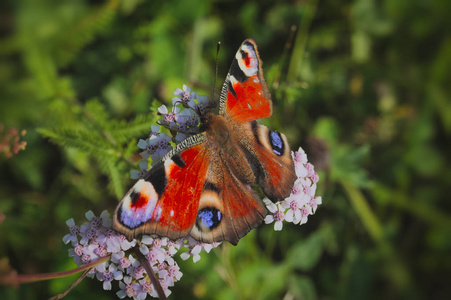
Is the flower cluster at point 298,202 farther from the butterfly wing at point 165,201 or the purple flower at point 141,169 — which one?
the purple flower at point 141,169

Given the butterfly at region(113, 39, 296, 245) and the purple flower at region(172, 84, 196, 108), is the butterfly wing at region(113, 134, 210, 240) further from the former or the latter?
the purple flower at region(172, 84, 196, 108)

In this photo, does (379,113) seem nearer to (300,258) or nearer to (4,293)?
(300,258)

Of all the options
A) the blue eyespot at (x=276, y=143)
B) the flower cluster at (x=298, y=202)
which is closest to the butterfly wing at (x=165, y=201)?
the blue eyespot at (x=276, y=143)

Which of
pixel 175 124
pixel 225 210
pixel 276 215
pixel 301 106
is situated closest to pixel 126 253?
pixel 225 210

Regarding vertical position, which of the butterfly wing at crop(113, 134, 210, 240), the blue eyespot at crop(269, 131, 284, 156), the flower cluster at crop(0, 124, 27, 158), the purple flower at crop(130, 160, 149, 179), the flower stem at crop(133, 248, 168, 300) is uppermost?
the flower cluster at crop(0, 124, 27, 158)

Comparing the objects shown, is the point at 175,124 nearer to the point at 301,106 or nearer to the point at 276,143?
the point at 276,143

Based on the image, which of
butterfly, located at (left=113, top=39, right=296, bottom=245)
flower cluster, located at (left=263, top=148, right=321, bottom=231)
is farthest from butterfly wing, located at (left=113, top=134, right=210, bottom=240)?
flower cluster, located at (left=263, top=148, right=321, bottom=231)
